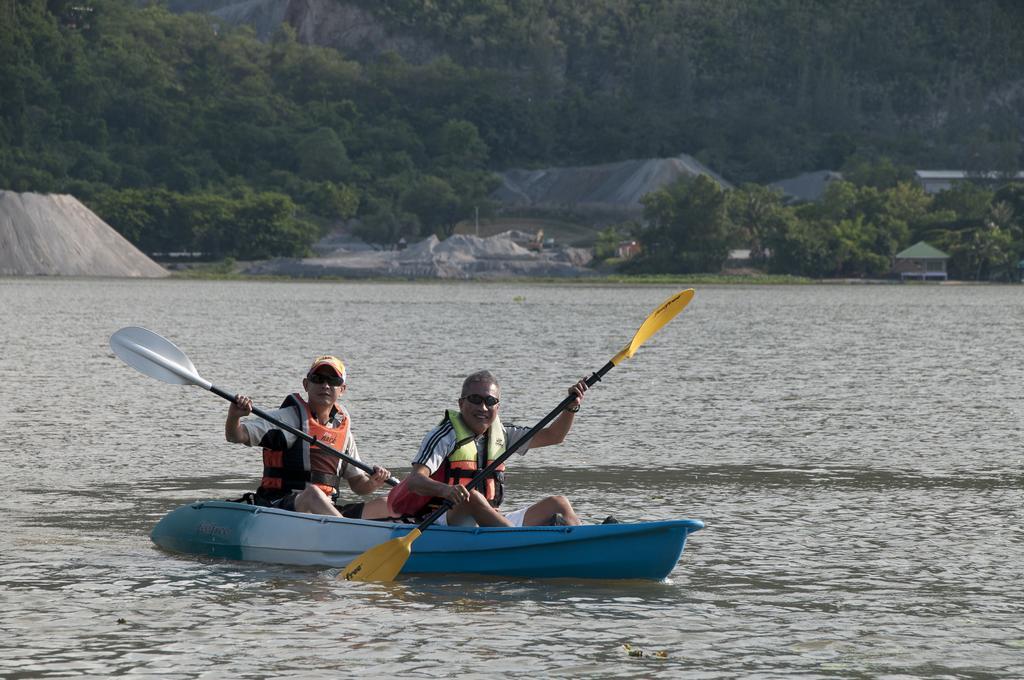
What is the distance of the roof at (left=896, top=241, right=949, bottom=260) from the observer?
174000 mm

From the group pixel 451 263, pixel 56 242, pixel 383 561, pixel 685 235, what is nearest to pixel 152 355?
pixel 383 561

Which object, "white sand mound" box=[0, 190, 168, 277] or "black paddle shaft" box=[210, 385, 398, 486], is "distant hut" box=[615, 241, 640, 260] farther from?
"black paddle shaft" box=[210, 385, 398, 486]

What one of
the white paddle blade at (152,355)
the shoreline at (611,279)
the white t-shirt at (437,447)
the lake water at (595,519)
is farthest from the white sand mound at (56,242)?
the white t-shirt at (437,447)

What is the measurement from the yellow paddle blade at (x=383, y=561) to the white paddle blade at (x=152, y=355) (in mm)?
4097

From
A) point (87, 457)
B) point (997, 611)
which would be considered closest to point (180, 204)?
point (87, 457)

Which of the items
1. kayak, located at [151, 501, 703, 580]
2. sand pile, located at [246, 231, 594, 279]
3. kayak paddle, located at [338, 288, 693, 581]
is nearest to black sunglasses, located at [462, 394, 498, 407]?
kayak paddle, located at [338, 288, 693, 581]

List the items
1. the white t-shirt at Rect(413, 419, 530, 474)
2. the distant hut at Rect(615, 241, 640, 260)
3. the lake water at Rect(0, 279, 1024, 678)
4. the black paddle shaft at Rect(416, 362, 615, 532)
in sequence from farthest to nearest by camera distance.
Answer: the distant hut at Rect(615, 241, 640, 260) < the black paddle shaft at Rect(416, 362, 615, 532) < the white t-shirt at Rect(413, 419, 530, 474) < the lake water at Rect(0, 279, 1024, 678)

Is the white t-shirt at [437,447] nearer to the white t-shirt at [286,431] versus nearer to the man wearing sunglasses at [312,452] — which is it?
the man wearing sunglasses at [312,452]

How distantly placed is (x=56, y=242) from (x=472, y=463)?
157 meters

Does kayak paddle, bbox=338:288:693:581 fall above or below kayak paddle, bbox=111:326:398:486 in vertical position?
below

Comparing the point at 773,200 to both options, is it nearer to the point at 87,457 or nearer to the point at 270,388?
the point at 270,388

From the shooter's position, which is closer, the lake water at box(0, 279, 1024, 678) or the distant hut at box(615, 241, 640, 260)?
the lake water at box(0, 279, 1024, 678)

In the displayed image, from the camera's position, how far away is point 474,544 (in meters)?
14.8

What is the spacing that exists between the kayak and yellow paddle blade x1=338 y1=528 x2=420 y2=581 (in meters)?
0.18
